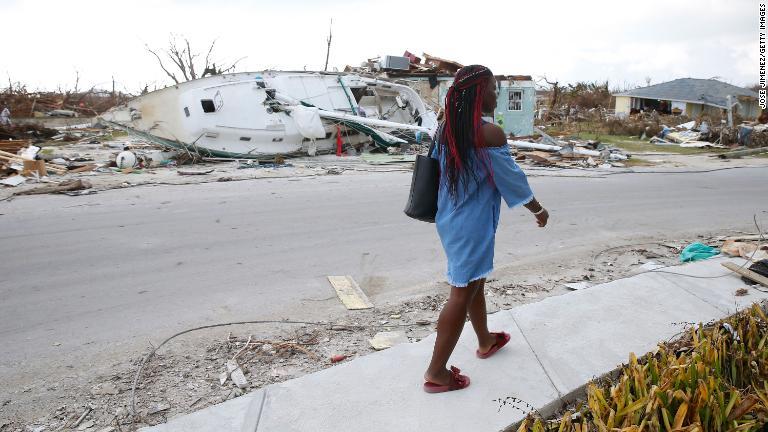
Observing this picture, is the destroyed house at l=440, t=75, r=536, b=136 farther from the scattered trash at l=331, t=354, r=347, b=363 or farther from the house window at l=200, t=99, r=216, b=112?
the scattered trash at l=331, t=354, r=347, b=363

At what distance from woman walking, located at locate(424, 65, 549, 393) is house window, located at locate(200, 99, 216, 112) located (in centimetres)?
1360

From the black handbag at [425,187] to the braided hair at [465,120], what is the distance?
14 centimetres

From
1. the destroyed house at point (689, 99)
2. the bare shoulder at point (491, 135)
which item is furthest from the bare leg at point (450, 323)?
the destroyed house at point (689, 99)

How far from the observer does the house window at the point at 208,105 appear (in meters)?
15.7

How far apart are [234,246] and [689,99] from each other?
41.7 m

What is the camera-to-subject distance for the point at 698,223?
28.7 ft

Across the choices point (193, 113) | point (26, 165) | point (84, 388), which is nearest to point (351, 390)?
point (84, 388)

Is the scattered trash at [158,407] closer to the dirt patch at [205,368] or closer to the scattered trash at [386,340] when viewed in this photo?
the dirt patch at [205,368]

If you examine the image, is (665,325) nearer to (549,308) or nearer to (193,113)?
(549,308)

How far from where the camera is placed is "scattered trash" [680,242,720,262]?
21.2 feet

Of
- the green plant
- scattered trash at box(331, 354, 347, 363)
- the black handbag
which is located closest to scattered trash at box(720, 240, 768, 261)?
the green plant

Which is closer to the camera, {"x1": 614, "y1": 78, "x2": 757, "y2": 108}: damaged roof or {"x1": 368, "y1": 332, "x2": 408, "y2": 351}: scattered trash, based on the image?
{"x1": 368, "y1": 332, "x2": 408, "y2": 351}: scattered trash

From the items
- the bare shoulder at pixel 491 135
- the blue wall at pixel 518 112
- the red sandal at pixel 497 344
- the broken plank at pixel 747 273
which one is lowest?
the red sandal at pixel 497 344

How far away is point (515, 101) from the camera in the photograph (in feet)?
87.0
